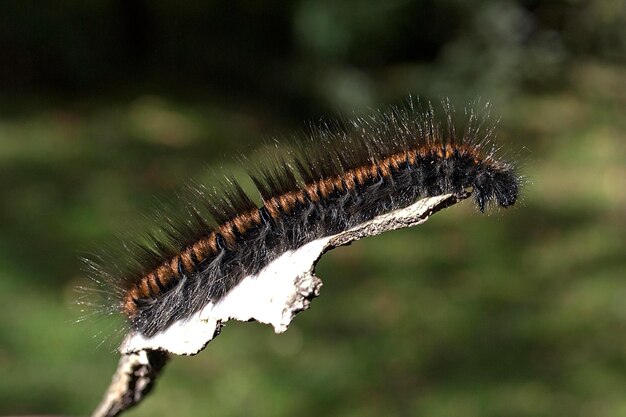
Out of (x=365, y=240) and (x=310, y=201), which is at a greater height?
(x=310, y=201)

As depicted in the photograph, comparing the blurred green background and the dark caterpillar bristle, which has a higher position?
the dark caterpillar bristle

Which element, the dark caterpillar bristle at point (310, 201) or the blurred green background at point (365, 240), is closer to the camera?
the dark caterpillar bristle at point (310, 201)

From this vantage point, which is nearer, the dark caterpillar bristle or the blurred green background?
the dark caterpillar bristle

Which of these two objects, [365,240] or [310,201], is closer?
[310,201]

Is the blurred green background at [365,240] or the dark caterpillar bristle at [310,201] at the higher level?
the dark caterpillar bristle at [310,201]

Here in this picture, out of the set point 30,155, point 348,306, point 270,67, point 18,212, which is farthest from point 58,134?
point 348,306
